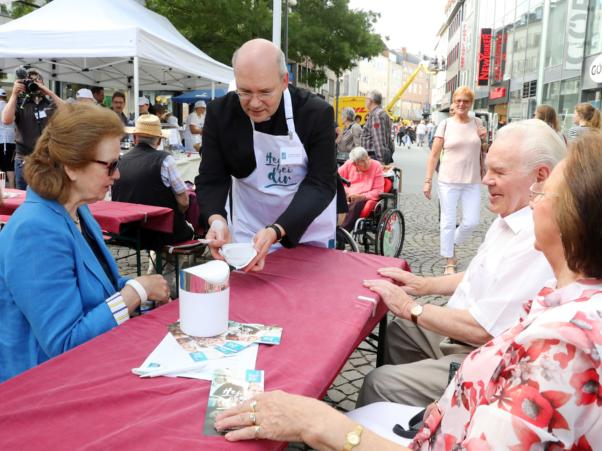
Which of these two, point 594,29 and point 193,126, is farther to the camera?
point 594,29

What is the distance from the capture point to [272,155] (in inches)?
94.0

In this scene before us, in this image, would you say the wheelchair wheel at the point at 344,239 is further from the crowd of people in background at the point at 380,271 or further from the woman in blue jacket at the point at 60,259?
the woman in blue jacket at the point at 60,259

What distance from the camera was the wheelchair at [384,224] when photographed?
526 cm

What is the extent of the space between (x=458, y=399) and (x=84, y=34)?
742 cm

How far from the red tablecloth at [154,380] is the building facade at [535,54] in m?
9.91

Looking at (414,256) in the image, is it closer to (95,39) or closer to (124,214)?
(124,214)

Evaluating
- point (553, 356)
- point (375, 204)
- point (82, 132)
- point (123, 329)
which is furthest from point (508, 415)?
point (375, 204)

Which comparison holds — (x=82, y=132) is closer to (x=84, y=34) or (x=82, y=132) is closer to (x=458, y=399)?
(x=458, y=399)

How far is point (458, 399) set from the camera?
1.22m

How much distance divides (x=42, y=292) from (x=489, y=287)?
137 centimetres

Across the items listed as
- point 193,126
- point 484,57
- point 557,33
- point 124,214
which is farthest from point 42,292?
point 484,57

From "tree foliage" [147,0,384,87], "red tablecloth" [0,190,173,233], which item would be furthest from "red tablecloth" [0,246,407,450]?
"tree foliage" [147,0,384,87]

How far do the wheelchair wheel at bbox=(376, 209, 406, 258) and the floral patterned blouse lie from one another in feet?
13.7

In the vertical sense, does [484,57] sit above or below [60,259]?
above
